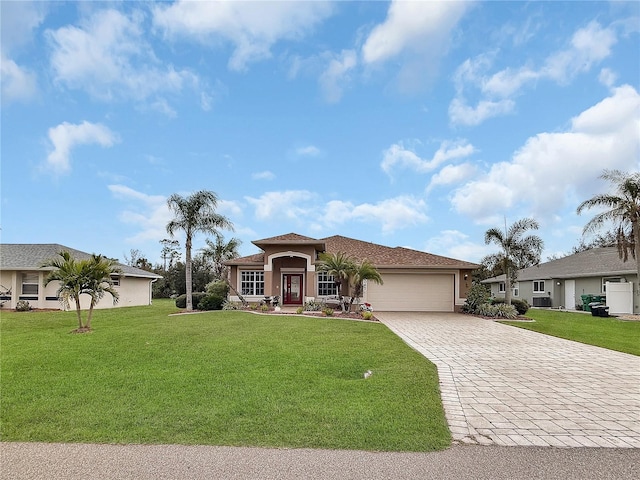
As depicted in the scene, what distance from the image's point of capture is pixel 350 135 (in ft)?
60.7

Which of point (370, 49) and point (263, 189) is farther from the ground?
point (370, 49)

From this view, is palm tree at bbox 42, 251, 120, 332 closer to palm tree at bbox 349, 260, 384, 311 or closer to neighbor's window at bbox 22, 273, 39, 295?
palm tree at bbox 349, 260, 384, 311

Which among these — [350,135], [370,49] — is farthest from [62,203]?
[370,49]

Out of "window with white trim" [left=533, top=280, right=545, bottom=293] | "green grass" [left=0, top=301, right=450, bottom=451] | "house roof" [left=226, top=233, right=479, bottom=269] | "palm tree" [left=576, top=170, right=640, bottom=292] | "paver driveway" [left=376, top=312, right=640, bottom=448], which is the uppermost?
"palm tree" [left=576, top=170, right=640, bottom=292]

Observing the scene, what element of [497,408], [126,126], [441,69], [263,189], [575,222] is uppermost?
[441,69]

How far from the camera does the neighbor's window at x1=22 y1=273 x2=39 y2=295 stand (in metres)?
24.1

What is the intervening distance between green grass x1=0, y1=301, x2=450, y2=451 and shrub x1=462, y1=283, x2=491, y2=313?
12667 mm

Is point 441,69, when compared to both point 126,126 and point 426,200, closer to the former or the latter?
point 426,200

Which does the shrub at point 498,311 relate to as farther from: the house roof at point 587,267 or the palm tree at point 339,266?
the house roof at point 587,267

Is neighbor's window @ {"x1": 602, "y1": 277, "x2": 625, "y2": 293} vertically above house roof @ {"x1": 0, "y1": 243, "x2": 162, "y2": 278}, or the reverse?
house roof @ {"x1": 0, "y1": 243, "x2": 162, "y2": 278}

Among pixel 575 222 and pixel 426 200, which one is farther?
pixel 575 222

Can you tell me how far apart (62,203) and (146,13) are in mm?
9769

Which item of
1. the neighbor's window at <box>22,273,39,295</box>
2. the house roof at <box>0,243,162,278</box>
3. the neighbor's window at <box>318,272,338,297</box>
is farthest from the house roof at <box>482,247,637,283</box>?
the neighbor's window at <box>22,273,39,295</box>

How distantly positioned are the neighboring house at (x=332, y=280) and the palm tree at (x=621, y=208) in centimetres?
702
